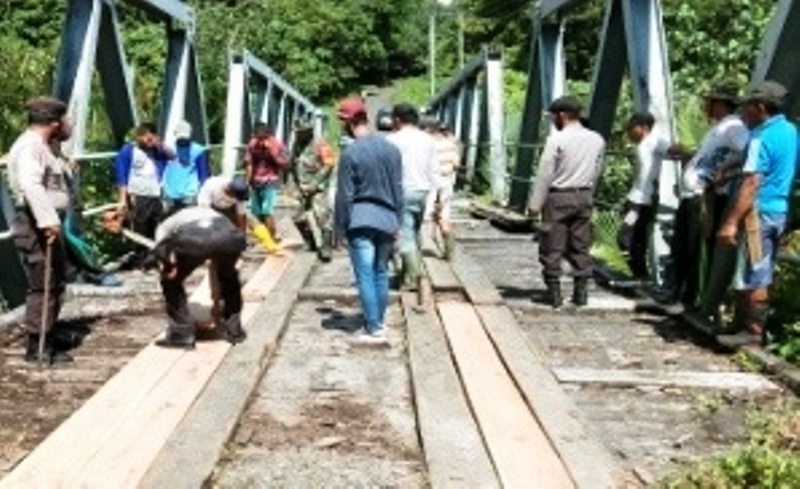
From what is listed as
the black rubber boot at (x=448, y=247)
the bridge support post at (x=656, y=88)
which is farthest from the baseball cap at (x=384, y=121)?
the black rubber boot at (x=448, y=247)

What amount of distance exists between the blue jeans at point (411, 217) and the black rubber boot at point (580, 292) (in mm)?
1236

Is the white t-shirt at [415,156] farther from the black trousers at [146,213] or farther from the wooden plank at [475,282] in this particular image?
the black trousers at [146,213]

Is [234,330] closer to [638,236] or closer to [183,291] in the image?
[183,291]

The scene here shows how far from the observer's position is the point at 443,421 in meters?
4.94

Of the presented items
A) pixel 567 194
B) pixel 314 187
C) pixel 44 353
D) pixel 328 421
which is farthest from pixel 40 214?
pixel 314 187

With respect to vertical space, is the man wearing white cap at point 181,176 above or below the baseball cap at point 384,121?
below

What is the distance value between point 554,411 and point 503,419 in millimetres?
257

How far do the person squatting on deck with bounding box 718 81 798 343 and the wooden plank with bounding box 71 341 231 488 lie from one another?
295 centimetres

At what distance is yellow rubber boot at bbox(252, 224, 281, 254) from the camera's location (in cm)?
1113

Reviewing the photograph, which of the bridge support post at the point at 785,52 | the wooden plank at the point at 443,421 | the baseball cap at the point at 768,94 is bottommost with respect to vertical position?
the wooden plank at the point at 443,421

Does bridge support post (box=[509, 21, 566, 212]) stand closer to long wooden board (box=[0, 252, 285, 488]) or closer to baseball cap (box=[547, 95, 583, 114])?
baseball cap (box=[547, 95, 583, 114])

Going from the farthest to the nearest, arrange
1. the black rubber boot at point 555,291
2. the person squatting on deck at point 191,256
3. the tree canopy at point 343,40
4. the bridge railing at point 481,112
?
the bridge railing at point 481,112, the tree canopy at point 343,40, the black rubber boot at point 555,291, the person squatting on deck at point 191,256

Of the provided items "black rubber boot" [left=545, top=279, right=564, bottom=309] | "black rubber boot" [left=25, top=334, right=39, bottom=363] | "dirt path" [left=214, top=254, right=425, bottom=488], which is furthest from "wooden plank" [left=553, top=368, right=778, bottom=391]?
"black rubber boot" [left=25, top=334, right=39, bottom=363]

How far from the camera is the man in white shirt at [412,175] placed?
8.29 meters
